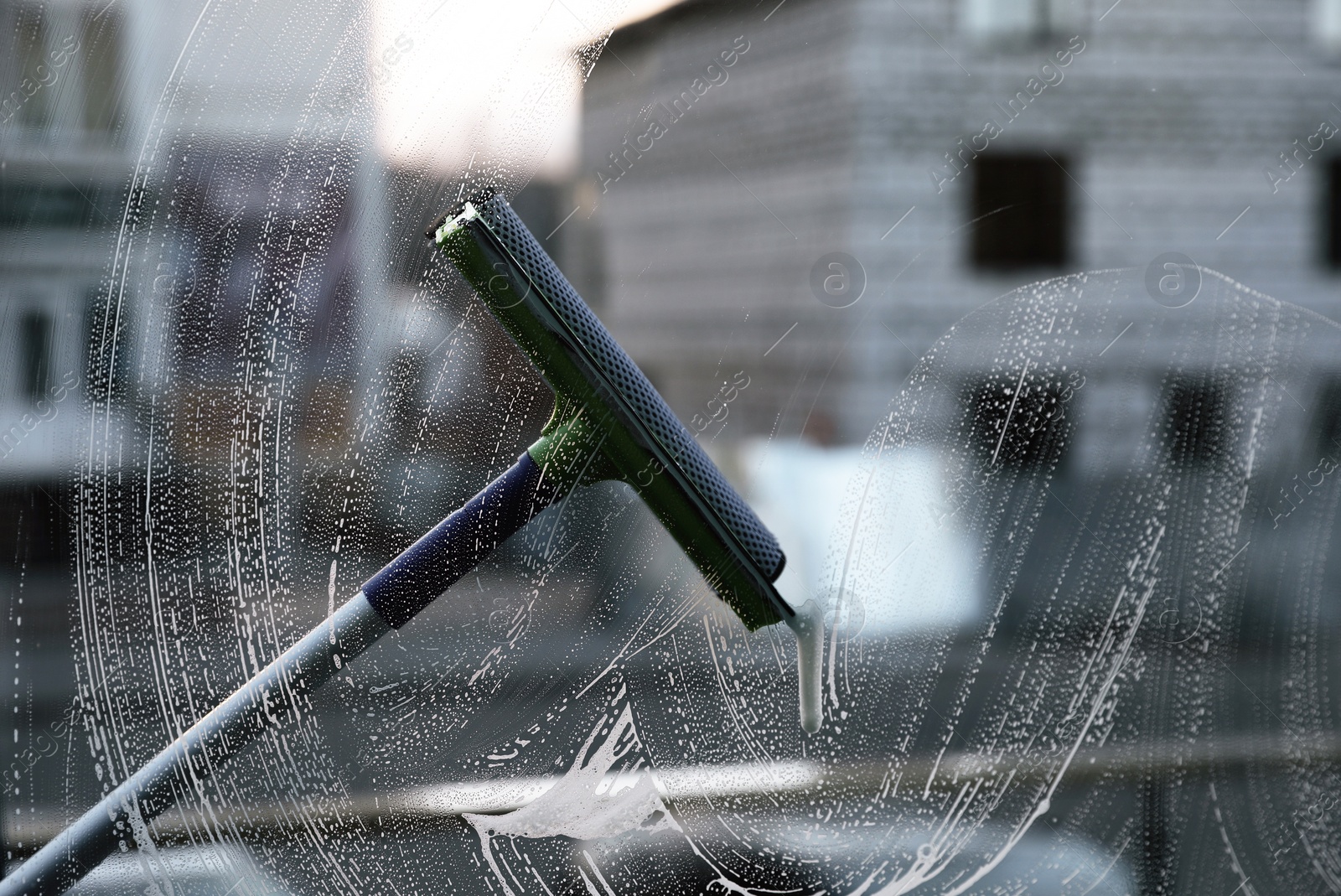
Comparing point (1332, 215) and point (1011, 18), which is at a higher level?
point (1011, 18)

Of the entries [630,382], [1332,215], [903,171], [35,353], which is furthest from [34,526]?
[1332,215]

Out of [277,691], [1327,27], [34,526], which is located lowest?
[277,691]

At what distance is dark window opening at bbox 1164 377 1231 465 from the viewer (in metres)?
0.59

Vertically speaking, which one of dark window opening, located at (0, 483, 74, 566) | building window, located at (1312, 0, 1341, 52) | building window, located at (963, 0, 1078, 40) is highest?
building window, located at (963, 0, 1078, 40)

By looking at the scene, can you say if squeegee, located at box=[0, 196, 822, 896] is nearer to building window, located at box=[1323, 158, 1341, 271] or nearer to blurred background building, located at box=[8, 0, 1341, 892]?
blurred background building, located at box=[8, 0, 1341, 892]

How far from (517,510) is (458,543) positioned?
1.4 inches

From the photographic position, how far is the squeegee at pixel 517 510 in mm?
499

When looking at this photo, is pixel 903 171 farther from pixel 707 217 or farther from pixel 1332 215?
pixel 1332 215

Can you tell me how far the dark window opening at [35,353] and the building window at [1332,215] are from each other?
2.40ft

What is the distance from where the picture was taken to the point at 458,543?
0.51 metres

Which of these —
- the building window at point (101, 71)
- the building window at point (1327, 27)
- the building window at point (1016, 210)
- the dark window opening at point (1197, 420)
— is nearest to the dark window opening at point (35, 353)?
the building window at point (101, 71)

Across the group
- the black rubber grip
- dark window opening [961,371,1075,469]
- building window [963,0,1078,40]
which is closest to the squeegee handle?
the black rubber grip

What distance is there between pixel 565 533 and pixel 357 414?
0.43 ft

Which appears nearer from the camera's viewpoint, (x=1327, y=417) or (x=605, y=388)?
(x=605, y=388)
